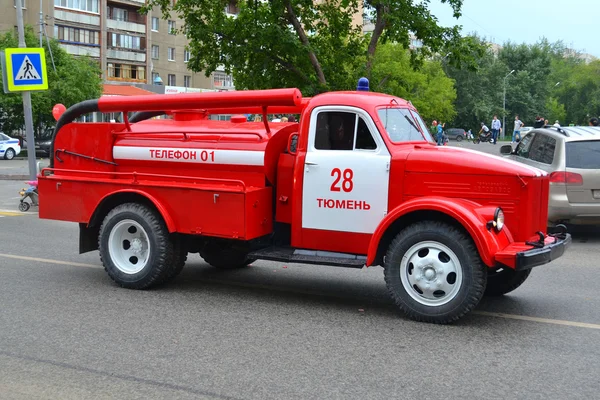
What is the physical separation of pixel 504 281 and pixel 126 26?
69.5 metres

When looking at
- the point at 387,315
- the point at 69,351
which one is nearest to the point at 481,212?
the point at 387,315

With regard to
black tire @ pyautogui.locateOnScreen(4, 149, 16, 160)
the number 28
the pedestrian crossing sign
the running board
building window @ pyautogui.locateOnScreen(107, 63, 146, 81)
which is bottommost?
black tire @ pyautogui.locateOnScreen(4, 149, 16, 160)

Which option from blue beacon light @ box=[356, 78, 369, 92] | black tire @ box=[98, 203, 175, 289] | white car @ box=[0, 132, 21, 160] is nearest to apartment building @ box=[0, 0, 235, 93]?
white car @ box=[0, 132, 21, 160]

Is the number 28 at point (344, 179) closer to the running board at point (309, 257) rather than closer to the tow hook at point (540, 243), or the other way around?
the running board at point (309, 257)

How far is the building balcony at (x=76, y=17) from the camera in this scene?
65688 millimetres

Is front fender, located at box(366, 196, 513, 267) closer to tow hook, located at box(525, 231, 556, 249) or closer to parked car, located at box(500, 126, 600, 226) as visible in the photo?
tow hook, located at box(525, 231, 556, 249)

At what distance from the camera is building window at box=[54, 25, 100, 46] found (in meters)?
66.2

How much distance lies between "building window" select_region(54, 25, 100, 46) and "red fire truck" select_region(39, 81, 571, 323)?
6170 cm

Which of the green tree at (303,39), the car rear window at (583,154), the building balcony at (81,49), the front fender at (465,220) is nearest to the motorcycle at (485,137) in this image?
the green tree at (303,39)

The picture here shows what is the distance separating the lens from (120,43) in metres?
72.2

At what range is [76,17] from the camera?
6719 cm

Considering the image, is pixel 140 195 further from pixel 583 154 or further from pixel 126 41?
pixel 126 41

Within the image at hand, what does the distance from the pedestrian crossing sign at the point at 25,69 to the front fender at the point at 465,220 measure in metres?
12.8

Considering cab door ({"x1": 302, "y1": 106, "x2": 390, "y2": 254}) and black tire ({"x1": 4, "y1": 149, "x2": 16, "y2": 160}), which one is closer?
cab door ({"x1": 302, "y1": 106, "x2": 390, "y2": 254})
